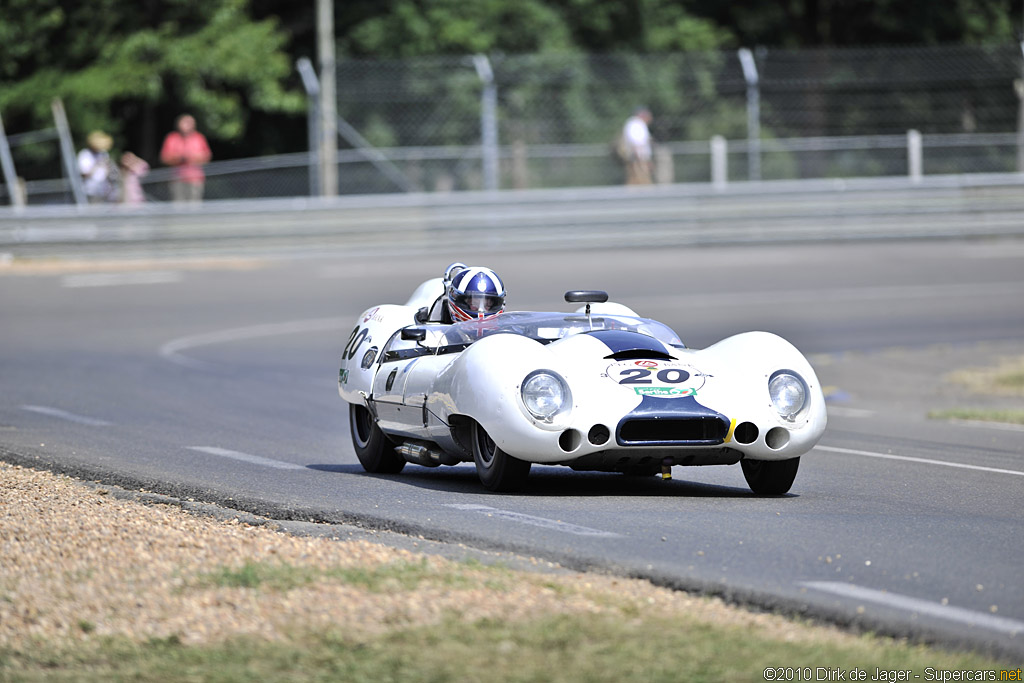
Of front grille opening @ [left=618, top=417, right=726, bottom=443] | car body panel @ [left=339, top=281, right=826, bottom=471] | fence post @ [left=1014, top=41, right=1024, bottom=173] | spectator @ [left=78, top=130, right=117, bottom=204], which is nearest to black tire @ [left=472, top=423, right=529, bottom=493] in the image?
car body panel @ [left=339, top=281, right=826, bottom=471]

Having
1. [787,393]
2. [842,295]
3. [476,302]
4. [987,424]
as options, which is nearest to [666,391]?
[787,393]

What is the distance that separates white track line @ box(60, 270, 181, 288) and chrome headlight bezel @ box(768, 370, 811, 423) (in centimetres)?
1657

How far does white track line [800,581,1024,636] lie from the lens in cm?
520

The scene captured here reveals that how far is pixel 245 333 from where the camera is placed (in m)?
19.5

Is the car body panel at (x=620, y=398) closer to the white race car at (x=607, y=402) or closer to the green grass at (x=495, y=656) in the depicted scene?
the white race car at (x=607, y=402)

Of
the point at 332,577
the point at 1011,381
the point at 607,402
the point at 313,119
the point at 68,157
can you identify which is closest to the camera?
the point at 332,577

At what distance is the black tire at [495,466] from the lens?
7.99 metres

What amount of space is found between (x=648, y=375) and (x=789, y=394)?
74 centimetres

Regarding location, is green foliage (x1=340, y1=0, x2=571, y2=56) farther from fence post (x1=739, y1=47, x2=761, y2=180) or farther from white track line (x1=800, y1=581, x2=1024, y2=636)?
white track line (x1=800, y1=581, x2=1024, y2=636)

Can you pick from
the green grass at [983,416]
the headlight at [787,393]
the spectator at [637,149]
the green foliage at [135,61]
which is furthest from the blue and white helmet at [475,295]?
the green foliage at [135,61]

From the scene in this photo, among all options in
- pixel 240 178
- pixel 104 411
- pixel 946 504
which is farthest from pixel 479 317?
pixel 240 178

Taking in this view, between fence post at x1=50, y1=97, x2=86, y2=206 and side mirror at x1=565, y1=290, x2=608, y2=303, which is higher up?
fence post at x1=50, y1=97, x2=86, y2=206

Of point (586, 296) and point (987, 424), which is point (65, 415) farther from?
point (987, 424)

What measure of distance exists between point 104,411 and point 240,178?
Result: 52.4 ft
